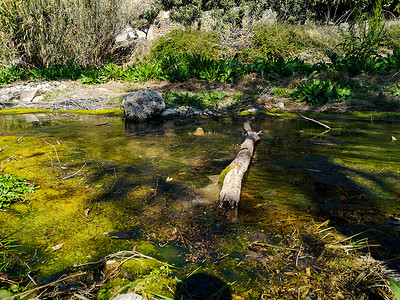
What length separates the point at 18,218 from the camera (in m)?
2.06

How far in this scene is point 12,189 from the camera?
7.66ft

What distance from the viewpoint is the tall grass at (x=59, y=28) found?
938 cm

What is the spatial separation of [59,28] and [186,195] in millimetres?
10217

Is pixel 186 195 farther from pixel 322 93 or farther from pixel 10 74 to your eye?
pixel 10 74

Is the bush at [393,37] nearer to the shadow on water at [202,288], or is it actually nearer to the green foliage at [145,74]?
the green foliage at [145,74]

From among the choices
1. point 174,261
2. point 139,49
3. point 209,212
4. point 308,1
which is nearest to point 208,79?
point 139,49

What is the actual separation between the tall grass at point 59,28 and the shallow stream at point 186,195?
23.3 feet

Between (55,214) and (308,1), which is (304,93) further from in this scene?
(308,1)

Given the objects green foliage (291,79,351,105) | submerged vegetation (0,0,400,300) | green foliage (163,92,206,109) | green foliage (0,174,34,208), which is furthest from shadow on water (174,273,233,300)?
green foliage (291,79,351,105)

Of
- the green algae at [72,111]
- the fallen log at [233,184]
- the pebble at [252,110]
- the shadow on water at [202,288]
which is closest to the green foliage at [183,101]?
the pebble at [252,110]

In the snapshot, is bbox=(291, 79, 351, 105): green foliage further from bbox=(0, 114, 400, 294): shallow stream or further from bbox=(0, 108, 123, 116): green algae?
bbox=(0, 108, 123, 116): green algae

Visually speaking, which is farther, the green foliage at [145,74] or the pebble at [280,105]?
the green foliage at [145,74]

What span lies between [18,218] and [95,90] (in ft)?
23.2

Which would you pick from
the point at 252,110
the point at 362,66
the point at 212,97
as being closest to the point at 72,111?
the point at 212,97
